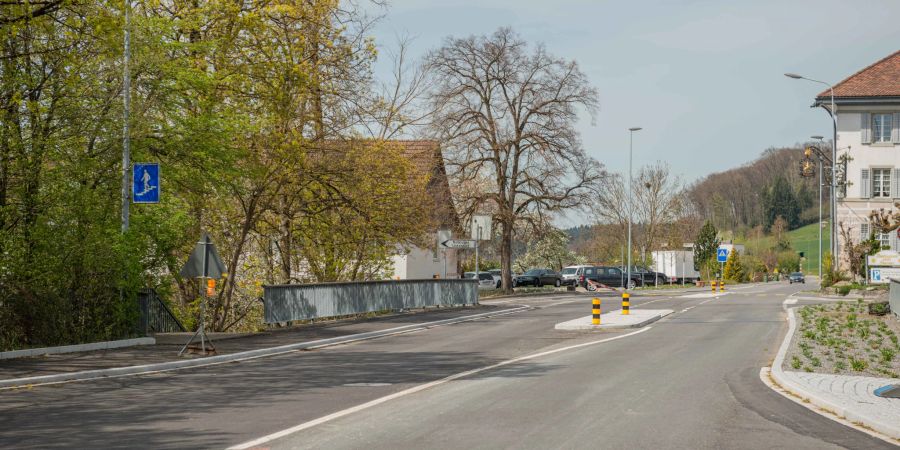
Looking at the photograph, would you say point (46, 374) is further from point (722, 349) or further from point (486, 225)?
point (486, 225)

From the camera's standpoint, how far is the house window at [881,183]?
58.9 meters

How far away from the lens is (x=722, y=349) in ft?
68.1

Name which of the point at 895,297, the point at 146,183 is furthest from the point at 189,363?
the point at 895,297

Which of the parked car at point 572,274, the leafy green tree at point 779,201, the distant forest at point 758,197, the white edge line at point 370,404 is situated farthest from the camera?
the leafy green tree at point 779,201

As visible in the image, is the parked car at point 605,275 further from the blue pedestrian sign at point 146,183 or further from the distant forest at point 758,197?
the distant forest at point 758,197

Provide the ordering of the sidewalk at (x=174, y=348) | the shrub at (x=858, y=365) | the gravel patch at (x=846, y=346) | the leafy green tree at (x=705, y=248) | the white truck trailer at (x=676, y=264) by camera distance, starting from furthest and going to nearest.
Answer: the leafy green tree at (x=705, y=248)
the white truck trailer at (x=676, y=264)
the sidewalk at (x=174, y=348)
the gravel patch at (x=846, y=346)
the shrub at (x=858, y=365)

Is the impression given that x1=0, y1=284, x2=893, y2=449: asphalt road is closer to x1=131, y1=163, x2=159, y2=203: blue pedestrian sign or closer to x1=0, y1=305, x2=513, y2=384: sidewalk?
x1=0, y1=305, x2=513, y2=384: sidewalk

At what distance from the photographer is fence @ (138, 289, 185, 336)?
22.0m

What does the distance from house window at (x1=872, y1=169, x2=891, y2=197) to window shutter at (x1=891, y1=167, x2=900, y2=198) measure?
9.0 inches

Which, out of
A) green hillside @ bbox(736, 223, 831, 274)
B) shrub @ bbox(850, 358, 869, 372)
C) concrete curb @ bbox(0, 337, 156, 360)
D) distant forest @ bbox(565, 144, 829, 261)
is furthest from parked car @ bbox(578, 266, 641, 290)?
distant forest @ bbox(565, 144, 829, 261)

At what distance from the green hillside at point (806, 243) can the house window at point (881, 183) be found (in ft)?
217

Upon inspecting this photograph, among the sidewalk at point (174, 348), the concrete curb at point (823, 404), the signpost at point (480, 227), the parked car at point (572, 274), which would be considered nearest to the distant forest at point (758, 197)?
the parked car at point (572, 274)

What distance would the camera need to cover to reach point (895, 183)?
58562 millimetres

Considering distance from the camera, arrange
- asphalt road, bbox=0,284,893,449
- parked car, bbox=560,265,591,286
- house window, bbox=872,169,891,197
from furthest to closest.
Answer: parked car, bbox=560,265,591,286
house window, bbox=872,169,891,197
asphalt road, bbox=0,284,893,449
